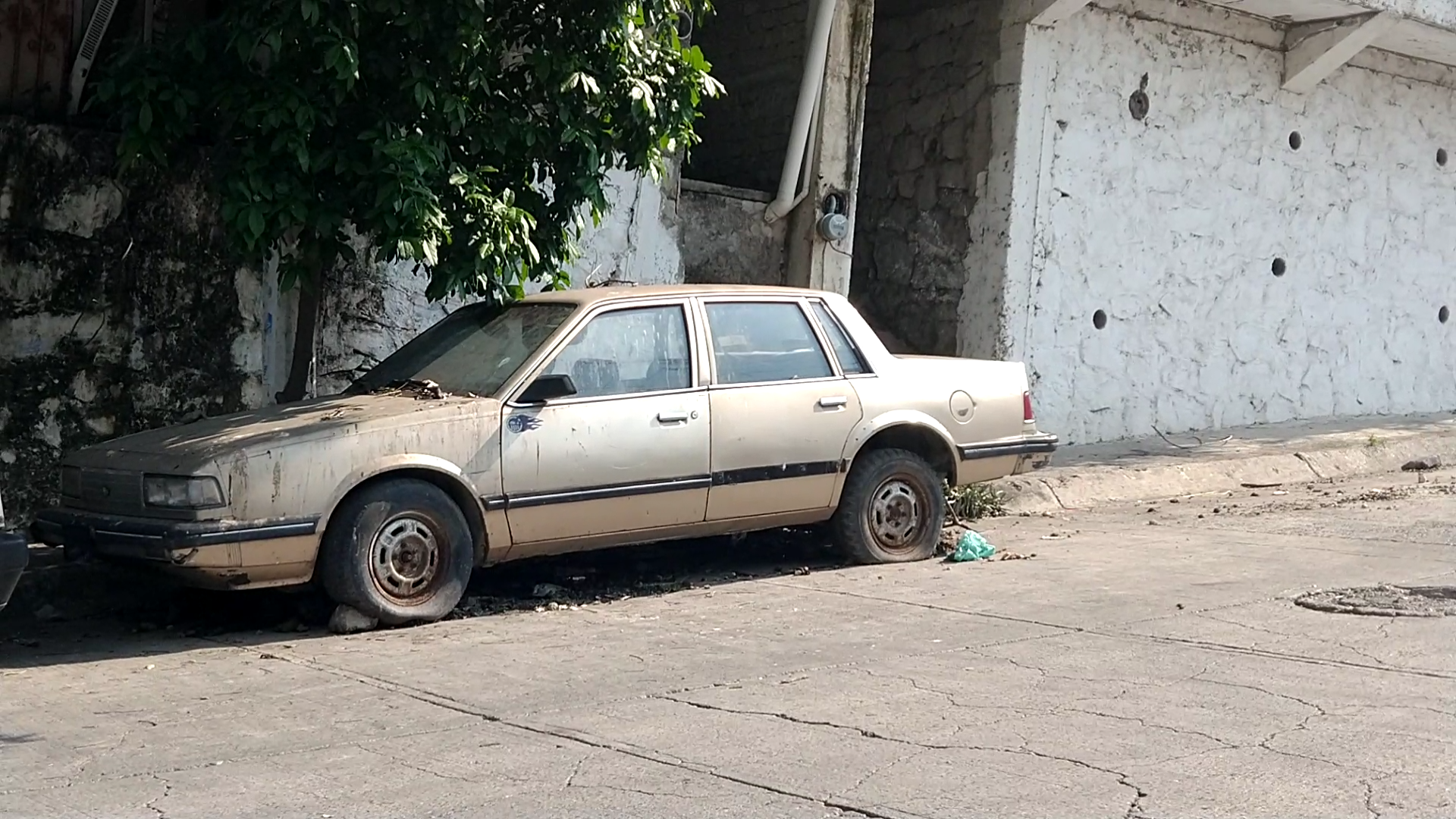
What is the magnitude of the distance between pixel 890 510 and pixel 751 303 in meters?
1.39

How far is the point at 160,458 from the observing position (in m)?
6.88

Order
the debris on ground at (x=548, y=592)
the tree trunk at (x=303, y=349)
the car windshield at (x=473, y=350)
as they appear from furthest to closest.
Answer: the tree trunk at (x=303, y=349) → the debris on ground at (x=548, y=592) → the car windshield at (x=473, y=350)

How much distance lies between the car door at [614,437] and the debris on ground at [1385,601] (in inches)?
118

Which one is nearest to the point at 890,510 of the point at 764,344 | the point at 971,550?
the point at 971,550

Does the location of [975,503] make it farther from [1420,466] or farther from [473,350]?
[1420,466]

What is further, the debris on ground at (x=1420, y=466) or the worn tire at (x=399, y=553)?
the debris on ground at (x=1420, y=466)

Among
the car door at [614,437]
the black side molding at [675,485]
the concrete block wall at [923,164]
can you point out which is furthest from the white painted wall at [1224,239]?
the car door at [614,437]

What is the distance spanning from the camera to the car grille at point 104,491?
6.91m

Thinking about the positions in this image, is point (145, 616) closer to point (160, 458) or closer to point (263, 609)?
point (263, 609)

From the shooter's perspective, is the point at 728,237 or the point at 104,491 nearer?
the point at 104,491

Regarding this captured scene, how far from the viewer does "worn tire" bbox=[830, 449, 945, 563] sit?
8547mm

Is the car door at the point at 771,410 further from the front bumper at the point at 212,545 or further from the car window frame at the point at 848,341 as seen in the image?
the front bumper at the point at 212,545

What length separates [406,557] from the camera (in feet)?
23.6

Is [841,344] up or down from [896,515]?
up
